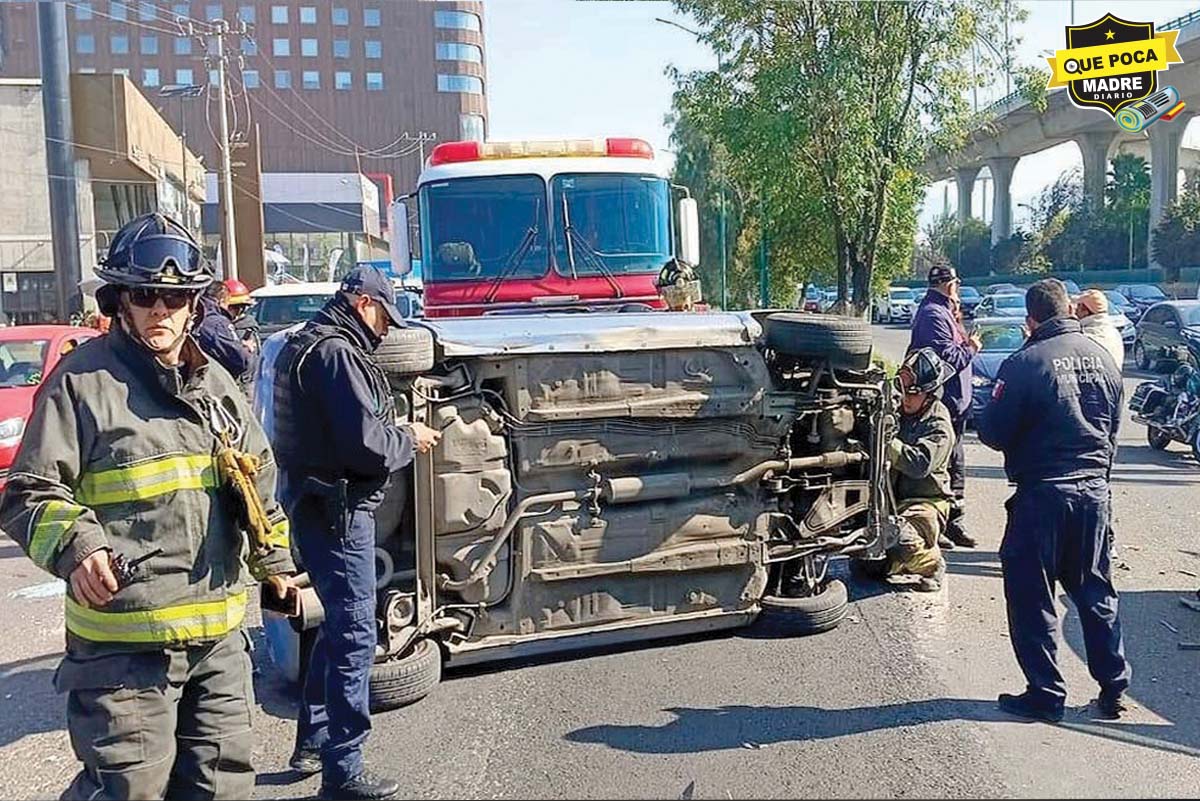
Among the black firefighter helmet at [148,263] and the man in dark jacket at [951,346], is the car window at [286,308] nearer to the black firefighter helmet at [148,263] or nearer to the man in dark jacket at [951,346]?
the man in dark jacket at [951,346]

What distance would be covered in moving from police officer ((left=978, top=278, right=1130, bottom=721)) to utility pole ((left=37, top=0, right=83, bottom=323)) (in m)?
19.9

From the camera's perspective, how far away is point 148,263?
3.13m

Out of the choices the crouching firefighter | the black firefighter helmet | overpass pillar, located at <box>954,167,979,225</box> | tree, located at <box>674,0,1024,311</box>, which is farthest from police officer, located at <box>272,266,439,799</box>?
overpass pillar, located at <box>954,167,979,225</box>

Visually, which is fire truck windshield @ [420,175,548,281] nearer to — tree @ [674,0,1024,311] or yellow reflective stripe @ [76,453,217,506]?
yellow reflective stripe @ [76,453,217,506]

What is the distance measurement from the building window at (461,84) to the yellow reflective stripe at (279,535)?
286ft

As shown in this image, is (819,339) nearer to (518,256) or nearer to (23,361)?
(518,256)

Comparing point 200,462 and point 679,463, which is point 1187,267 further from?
point 200,462

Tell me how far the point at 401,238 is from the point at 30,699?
14.2 feet

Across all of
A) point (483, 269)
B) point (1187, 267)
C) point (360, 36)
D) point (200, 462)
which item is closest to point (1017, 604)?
point (200, 462)

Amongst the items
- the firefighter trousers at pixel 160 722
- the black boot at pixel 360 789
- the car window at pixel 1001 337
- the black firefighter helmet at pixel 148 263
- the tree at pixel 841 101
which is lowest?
the black boot at pixel 360 789

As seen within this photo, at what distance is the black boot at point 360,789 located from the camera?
407cm

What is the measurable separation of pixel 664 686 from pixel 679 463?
1.09 metres

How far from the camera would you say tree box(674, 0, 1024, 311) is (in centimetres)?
1507

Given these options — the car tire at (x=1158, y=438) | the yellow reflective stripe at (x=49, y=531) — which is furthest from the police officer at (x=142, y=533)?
the car tire at (x=1158, y=438)
